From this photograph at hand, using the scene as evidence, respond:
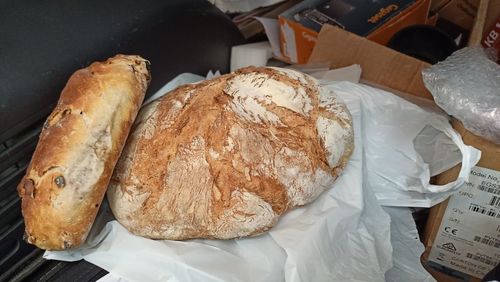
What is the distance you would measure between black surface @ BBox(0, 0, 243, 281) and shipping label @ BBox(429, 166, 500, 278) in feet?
1.64

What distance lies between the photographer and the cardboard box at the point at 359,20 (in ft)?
3.30

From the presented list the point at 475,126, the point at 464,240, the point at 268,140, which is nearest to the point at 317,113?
the point at 268,140

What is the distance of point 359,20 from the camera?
40.3 inches

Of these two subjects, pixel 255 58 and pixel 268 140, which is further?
pixel 255 58

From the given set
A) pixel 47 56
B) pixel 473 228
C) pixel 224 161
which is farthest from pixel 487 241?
pixel 47 56

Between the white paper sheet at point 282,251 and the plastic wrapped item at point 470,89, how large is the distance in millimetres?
159

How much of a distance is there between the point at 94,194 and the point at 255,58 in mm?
543

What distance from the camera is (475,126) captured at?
667mm

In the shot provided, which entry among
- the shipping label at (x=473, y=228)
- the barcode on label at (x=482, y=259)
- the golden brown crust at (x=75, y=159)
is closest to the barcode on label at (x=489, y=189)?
the shipping label at (x=473, y=228)

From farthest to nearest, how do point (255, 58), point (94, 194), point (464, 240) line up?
Result: 1. point (255, 58)
2. point (464, 240)
3. point (94, 194)

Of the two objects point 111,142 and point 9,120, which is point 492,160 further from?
point 9,120

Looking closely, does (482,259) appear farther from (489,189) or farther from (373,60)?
(373,60)

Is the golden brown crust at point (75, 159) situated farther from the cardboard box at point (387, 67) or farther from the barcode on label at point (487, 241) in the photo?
the barcode on label at point (487, 241)

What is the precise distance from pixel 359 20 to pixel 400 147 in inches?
14.6
